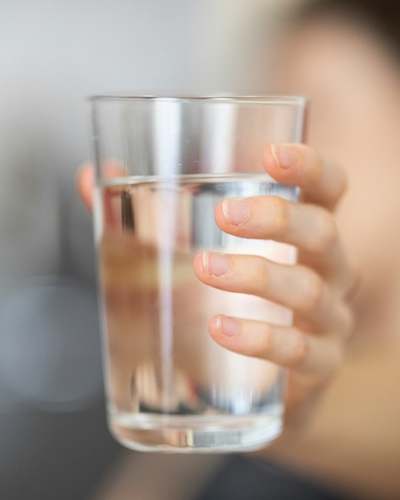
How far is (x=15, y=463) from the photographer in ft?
3.95

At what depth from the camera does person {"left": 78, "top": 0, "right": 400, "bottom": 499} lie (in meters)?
0.47

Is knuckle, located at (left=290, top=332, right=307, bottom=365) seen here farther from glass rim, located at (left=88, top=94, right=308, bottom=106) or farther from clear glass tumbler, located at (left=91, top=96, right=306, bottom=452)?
glass rim, located at (left=88, top=94, right=308, bottom=106)

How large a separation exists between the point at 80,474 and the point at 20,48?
32.7 inches

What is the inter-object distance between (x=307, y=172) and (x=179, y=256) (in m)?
0.10

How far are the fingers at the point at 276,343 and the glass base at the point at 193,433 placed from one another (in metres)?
0.05

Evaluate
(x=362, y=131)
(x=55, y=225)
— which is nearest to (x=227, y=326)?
(x=362, y=131)

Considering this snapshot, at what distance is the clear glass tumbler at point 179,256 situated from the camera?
0.46 m

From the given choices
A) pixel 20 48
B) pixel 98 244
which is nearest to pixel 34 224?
pixel 20 48

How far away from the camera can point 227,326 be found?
46 centimetres

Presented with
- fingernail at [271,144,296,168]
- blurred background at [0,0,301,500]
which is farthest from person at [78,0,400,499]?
blurred background at [0,0,301,500]

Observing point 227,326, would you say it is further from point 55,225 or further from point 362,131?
point 55,225

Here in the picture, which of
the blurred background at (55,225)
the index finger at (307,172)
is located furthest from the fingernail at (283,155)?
A: the blurred background at (55,225)

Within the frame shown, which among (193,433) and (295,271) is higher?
(295,271)

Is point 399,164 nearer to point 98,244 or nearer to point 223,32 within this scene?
point 223,32
